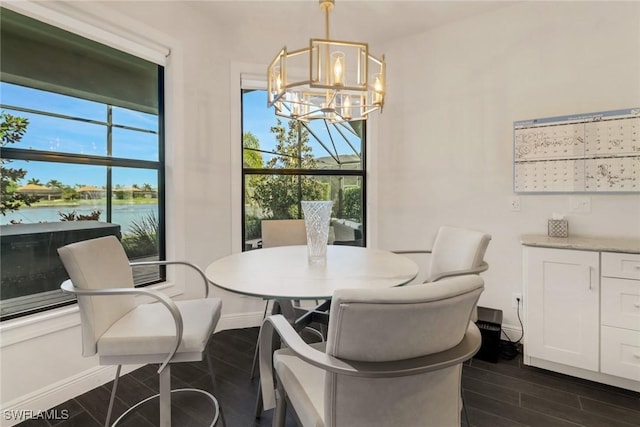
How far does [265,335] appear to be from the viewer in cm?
142

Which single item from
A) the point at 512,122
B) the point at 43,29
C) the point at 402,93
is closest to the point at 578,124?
the point at 512,122

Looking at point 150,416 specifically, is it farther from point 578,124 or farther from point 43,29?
point 578,124

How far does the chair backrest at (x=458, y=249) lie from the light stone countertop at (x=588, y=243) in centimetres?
67

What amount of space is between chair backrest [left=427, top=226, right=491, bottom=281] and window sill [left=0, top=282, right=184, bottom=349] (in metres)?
2.11

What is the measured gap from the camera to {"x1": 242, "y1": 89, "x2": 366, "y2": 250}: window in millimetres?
3033

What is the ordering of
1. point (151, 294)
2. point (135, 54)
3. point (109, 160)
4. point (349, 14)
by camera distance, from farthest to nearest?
point (349, 14)
point (135, 54)
point (109, 160)
point (151, 294)

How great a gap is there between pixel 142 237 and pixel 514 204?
9.62ft

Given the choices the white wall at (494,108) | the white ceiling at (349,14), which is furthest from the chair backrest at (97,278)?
the white wall at (494,108)

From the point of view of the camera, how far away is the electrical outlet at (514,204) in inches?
100

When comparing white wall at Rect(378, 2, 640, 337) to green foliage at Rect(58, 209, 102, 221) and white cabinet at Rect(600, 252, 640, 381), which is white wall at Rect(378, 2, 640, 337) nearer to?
white cabinet at Rect(600, 252, 640, 381)

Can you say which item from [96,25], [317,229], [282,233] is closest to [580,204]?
[317,229]

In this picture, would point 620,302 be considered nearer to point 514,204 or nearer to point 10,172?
point 514,204

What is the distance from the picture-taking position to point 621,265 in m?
1.87

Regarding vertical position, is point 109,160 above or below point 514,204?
above
